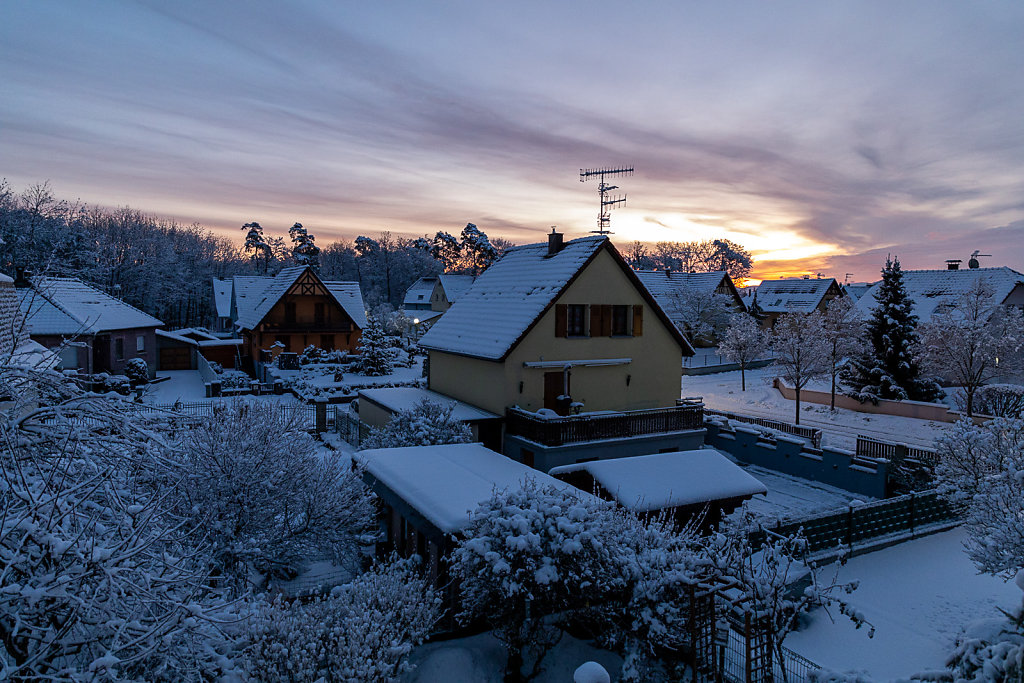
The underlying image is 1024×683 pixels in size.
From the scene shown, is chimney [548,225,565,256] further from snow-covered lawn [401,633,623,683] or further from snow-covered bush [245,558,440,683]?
snow-covered bush [245,558,440,683]

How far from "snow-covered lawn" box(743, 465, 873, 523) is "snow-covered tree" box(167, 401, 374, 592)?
38.3 feet

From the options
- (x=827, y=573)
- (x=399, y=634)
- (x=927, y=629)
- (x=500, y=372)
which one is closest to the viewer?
(x=399, y=634)

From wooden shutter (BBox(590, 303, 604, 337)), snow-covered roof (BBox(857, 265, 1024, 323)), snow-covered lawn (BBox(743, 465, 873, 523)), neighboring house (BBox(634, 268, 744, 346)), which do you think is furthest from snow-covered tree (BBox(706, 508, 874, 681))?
neighboring house (BBox(634, 268, 744, 346))

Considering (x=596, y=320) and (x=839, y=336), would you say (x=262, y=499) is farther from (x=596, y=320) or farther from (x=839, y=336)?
(x=839, y=336)

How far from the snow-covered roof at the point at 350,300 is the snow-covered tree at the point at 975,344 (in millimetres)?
36833

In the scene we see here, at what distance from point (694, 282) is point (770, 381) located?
1964 cm

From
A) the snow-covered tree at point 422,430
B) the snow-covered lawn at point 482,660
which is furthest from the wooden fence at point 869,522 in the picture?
the snow-covered tree at point 422,430

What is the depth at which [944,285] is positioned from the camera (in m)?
49.7

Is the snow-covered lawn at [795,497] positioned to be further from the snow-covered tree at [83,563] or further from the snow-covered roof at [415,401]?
the snow-covered tree at [83,563]

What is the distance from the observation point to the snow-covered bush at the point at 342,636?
703 centimetres

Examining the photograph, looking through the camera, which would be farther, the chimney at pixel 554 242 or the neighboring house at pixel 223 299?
the neighboring house at pixel 223 299

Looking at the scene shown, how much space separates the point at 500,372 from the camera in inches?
762

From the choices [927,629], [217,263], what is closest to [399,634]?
[927,629]

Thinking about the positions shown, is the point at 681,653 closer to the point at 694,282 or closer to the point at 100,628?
the point at 100,628
